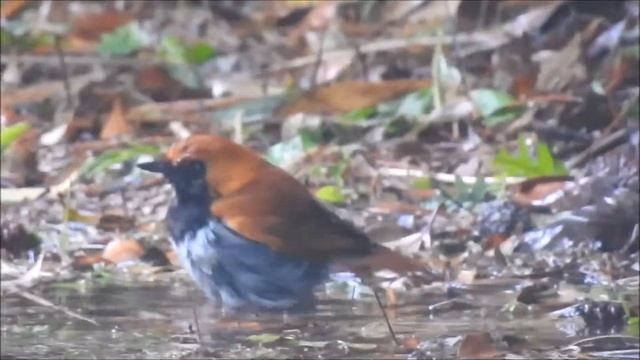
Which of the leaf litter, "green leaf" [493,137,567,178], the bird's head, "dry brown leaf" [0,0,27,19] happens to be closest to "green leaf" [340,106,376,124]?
the leaf litter

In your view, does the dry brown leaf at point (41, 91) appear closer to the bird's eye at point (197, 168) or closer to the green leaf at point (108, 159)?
the green leaf at point (108, 159)

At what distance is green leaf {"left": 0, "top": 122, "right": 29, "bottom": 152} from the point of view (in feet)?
3.93

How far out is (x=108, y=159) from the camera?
1.14 m

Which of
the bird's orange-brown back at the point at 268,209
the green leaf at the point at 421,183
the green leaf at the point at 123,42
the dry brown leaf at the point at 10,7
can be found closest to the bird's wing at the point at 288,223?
the bird's orange-brown back at the point at 268,209

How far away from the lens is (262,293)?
3.14 feet

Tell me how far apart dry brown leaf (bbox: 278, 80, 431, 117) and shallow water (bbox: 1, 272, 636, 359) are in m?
0.22

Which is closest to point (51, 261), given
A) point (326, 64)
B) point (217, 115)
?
point (217, 115)

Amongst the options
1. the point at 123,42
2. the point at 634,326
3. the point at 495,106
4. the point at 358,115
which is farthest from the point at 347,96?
the point at 634,326

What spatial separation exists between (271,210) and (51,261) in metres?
0.20

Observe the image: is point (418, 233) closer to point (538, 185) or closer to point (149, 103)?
point (538, 185)

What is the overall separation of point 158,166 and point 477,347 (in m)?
0.24

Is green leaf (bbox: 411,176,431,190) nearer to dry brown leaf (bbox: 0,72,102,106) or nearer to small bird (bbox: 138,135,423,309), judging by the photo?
small bird (bbox: 138,135,423,309)

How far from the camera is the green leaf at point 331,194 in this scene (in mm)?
1019

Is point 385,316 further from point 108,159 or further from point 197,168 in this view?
point 108,159
